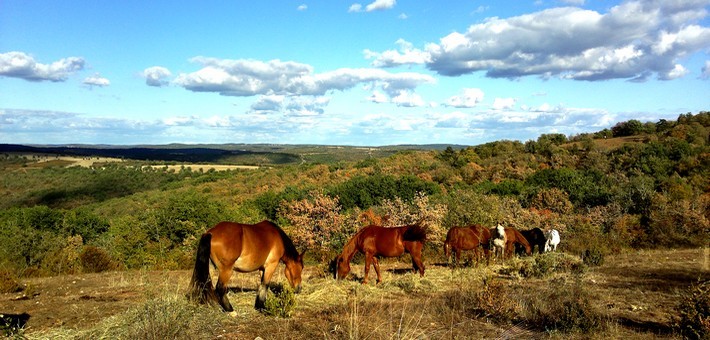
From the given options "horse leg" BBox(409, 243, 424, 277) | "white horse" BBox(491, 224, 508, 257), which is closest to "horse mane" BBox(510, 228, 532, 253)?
"white horse" BBox(491, 224, 508, 257)

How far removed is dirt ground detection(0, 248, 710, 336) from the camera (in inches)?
265

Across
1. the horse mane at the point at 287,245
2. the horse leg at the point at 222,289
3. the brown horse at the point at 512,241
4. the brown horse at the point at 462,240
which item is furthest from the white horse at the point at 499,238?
the horse leg at the point at 222,289

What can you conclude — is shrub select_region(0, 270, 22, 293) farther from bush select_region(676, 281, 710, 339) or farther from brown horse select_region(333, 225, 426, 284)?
bush select_region(676, 281, 710, 339)

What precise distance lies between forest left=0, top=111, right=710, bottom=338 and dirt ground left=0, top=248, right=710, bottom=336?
1474 millimetres

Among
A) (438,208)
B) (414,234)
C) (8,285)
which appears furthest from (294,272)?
(438,208)

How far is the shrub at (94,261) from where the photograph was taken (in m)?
14.5

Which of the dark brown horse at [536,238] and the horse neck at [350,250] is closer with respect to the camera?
the horse neck at [350,250]

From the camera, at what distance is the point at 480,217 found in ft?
59.1

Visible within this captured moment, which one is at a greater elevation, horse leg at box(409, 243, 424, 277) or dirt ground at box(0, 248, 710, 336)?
horse leg at box(409, 243, 424, 277)

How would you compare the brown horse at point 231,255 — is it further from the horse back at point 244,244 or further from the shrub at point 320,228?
the shrub at point 320,228

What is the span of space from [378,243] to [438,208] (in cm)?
958

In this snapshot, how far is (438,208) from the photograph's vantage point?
741 inches

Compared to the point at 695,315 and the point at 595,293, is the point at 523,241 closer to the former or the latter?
the point at 595,293

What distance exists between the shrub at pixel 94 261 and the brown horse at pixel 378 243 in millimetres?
9665
